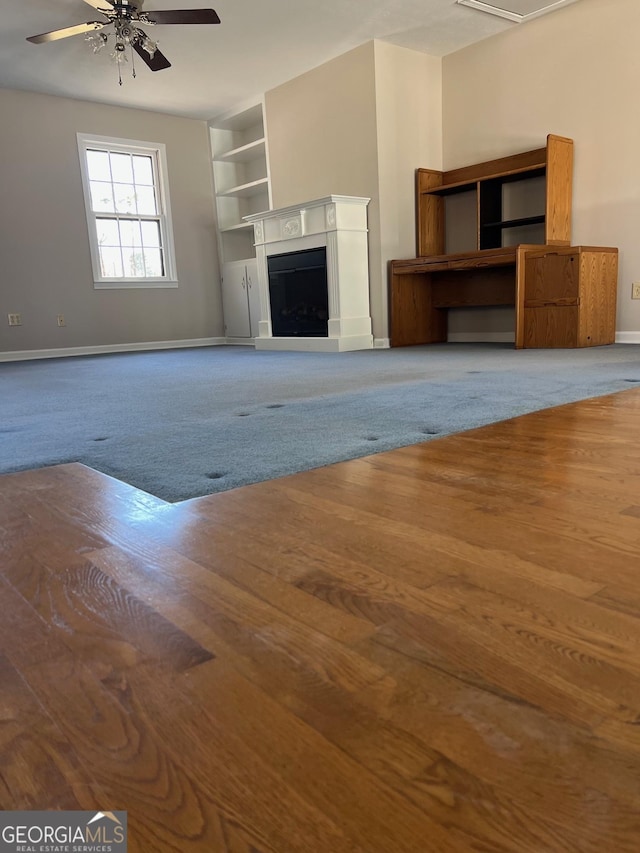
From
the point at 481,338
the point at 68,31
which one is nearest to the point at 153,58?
the point at 68,31

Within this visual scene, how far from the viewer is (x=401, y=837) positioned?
0.40m

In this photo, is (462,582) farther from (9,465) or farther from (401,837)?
(9,465)

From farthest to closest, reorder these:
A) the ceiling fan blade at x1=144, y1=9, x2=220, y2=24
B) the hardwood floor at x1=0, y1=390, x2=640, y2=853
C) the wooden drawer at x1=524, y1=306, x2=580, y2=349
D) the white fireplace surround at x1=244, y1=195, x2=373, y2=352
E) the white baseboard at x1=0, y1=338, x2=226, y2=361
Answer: the white baseboard at x1=0, y1=338, x2=226, y2=361 < the white fireplace surround at x1=244, y1=195, x2=373, y2=352 < the wooden drawer at x1=524, y1=306, x2=580, y2=349 < the ceiling fan blade at x1=144, y1=9, x2=220, y2=24 < the hardwood floor at x1=0, y1=390, x2=640, y2=853

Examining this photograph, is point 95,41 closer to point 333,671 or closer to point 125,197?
point 125,197

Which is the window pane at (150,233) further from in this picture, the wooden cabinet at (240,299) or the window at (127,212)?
the wooden cabinet at (240,299)

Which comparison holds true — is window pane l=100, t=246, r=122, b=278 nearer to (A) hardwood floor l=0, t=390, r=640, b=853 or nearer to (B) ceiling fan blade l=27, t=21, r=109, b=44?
(B) ceiling fan blade l=27, t=21, r=109, b=44

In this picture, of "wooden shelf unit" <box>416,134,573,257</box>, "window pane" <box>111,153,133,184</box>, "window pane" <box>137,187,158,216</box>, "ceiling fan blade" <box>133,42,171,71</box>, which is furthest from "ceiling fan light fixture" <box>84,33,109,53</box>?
"wooden shelf unit" <box>416,134,573,257</box>

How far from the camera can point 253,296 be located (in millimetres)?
6547

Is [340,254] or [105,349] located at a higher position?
[340,254]

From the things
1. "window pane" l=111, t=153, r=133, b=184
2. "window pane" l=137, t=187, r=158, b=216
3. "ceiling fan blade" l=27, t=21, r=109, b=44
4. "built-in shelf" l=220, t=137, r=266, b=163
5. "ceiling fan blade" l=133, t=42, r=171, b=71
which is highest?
"ceiling fan blade" l=27, t=21, r=109, b=44

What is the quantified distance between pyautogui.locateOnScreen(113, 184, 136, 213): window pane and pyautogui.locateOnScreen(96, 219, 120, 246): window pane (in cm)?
16

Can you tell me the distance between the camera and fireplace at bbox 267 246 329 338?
5.13 metres

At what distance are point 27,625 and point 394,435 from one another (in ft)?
3.52

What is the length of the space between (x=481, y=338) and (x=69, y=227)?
400 cm
